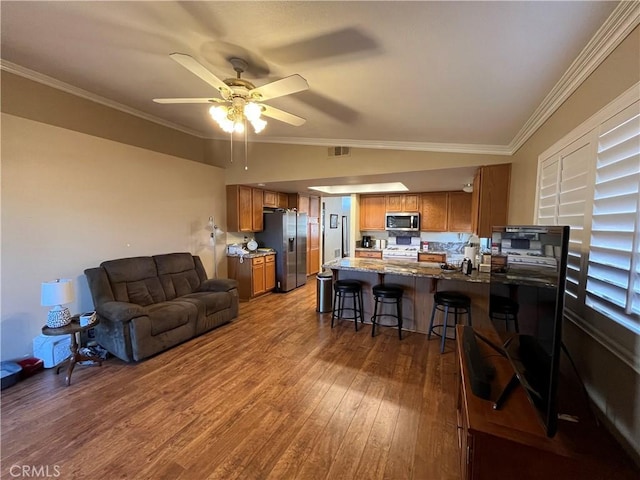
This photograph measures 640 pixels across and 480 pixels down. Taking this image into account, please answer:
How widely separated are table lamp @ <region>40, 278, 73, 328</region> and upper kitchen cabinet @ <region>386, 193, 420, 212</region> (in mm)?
5633

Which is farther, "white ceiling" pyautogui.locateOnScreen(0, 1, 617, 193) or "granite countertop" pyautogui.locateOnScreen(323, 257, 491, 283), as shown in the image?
"granite countertop" pyautogui.locateOnScreen(323, 257, 491, 283)

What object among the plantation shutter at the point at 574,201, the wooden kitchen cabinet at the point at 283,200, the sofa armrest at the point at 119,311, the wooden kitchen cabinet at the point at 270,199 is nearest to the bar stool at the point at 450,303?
the plantation shutter at the point at 574,201

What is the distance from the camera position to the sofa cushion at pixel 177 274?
398 cm

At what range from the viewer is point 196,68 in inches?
69.4

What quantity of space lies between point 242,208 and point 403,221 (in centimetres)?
346

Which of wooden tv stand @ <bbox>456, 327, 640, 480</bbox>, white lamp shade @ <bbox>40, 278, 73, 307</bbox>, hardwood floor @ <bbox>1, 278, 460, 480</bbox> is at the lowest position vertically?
hardwood floor @ <bbox>1, 278, 460, 480</bbox>

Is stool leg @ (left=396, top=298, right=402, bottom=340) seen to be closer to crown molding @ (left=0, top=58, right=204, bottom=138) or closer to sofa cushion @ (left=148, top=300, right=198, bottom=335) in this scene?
sofa cushion @ (left=148, top=300, right=198, bottom=335)

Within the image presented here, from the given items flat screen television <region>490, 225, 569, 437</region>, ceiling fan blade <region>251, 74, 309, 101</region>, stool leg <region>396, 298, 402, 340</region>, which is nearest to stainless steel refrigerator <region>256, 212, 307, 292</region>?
stool leg <region>396, 298, 402, 340</region>

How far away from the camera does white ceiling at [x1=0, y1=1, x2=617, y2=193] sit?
4.58 feet

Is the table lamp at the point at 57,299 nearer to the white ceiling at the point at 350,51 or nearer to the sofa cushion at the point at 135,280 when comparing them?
the sofa cushion at the point at 135,280

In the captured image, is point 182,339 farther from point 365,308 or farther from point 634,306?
point 634,306

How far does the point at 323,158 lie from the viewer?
14.2ft

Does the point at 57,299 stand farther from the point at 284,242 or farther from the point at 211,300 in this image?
the point at 284,242

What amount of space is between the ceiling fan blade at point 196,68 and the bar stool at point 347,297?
2.84 meters
